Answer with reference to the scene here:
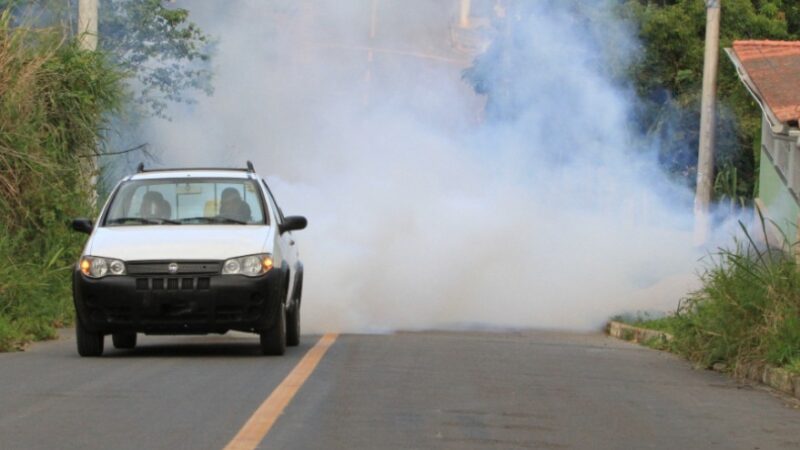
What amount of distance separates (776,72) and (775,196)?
2.70 meters

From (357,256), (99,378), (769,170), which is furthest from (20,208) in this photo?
(769,170)

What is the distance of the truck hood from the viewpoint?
1355cm

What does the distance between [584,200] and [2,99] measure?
1155 centimetres

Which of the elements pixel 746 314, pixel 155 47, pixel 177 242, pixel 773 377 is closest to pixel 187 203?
pixel 177 242

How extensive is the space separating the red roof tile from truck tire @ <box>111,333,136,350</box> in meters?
9.13

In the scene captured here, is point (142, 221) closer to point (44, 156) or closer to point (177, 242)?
point (177, 242)

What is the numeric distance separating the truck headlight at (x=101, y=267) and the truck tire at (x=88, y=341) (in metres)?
0.53

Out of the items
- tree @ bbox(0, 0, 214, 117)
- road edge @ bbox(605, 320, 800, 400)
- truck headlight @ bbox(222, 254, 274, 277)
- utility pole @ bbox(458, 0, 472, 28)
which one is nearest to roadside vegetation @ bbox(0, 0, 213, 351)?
truck headlight @ bbox(222, 254, 274, 277)

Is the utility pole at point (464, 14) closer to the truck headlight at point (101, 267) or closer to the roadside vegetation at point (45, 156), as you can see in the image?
the roadside vegetation at point (45, 156)

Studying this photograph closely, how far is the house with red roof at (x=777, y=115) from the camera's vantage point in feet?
67.8

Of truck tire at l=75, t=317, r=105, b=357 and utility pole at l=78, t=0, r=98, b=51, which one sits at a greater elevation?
utility pole at l=78, t=0, r=98, b=51

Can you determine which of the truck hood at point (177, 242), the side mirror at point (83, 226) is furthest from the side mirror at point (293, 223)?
the side mirror at point (83, 226)

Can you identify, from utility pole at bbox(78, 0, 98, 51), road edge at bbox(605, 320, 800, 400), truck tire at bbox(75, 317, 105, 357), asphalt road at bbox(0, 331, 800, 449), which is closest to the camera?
asphalt road at bbox(0, 331, 800, 449)

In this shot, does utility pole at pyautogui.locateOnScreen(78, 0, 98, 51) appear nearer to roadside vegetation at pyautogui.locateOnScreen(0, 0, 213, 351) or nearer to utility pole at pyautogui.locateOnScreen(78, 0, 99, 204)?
utility pole at pyautogui.locateOnScreen(78, 0, 99, 204)
